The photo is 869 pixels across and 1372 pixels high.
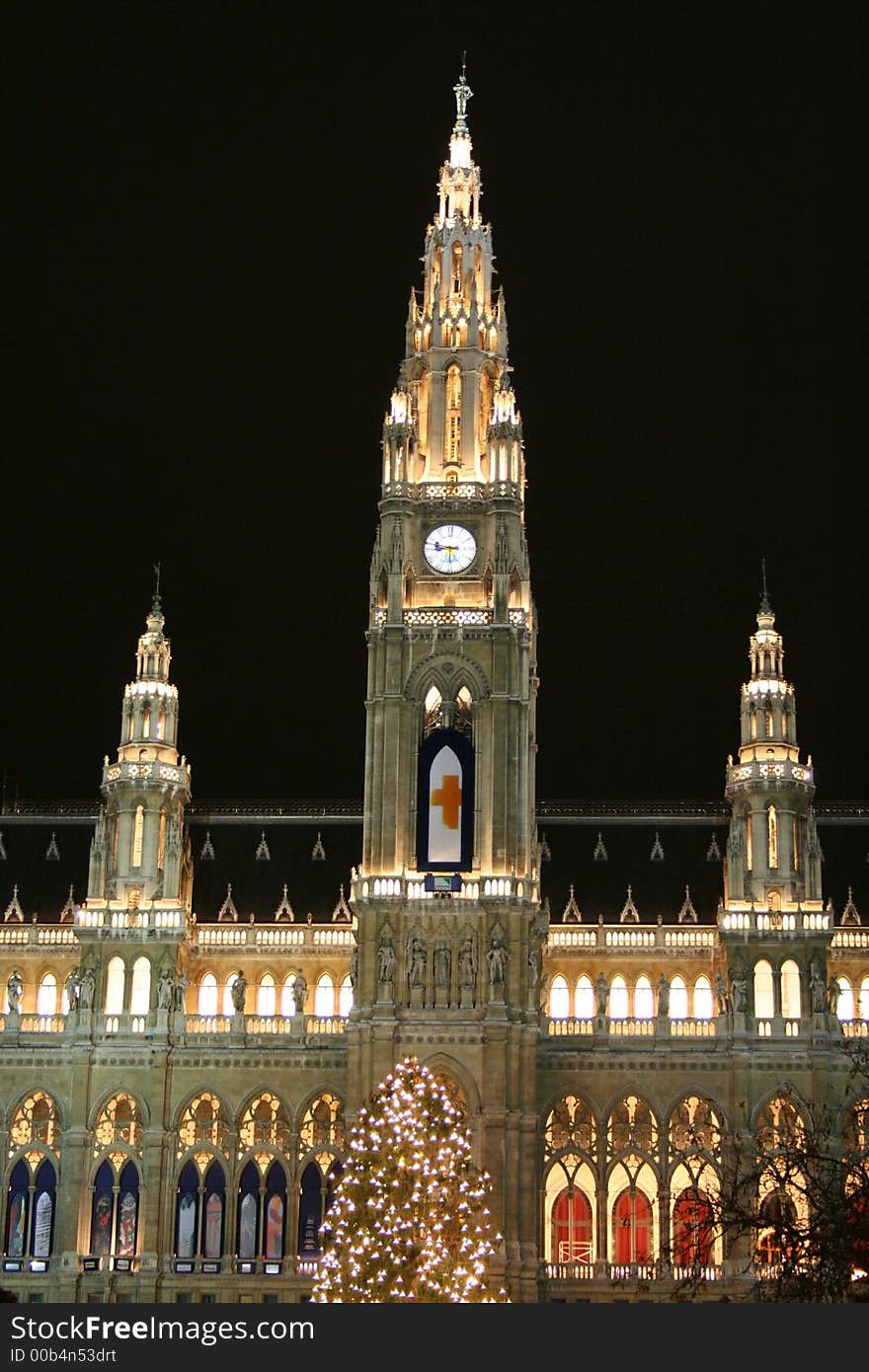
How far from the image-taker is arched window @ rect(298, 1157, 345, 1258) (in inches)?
3757

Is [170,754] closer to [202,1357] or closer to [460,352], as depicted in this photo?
[460,352]

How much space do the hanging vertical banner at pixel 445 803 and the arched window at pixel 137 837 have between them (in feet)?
48.2

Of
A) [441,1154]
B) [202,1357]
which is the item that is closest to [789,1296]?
[202,1357]

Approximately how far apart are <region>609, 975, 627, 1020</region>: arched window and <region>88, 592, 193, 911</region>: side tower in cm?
2157

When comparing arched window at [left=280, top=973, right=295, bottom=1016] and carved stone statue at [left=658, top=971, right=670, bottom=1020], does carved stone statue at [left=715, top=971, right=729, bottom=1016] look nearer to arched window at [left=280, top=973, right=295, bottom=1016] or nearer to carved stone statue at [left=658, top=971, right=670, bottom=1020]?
carved stone statue at [left=658, top=971, right=670, bottom=1020]

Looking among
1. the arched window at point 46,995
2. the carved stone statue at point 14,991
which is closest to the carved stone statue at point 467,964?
the carved stone statue at point 14,991

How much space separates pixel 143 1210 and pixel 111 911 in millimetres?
14495

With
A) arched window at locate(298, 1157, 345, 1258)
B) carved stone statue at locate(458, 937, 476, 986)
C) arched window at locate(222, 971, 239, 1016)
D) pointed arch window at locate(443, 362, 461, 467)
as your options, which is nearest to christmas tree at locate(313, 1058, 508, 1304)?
carved stone statue at locate(458, 937, 476, 986)

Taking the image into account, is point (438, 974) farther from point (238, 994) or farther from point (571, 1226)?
point (571, 1226)

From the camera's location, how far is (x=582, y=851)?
108m

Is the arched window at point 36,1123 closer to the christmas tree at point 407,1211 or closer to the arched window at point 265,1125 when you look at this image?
the arched window at point 265,1125

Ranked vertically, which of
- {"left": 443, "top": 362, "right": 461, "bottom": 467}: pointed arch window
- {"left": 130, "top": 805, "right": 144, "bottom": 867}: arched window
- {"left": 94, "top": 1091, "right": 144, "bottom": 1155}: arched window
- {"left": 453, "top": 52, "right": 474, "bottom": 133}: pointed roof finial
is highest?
{"left": 453, "top": 52, "right": 474, "bottom": 133}: pointed roof finial

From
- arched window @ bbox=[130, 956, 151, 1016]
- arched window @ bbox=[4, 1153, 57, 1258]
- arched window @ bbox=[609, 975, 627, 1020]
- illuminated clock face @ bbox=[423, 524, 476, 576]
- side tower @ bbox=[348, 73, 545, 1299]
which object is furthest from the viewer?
arched window @ bbox=[609, 975, 627, 1020]

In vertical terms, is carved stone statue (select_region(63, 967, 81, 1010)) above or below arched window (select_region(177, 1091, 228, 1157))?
above
